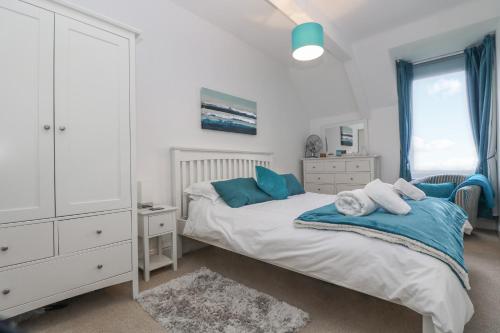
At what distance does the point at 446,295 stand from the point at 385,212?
0.67m

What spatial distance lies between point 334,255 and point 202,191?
1.52 meters

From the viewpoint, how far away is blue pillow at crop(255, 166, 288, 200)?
278 cm

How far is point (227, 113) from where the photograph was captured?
10.9 feet

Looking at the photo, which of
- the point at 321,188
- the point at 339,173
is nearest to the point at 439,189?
the point at 339,173

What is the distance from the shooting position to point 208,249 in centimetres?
294

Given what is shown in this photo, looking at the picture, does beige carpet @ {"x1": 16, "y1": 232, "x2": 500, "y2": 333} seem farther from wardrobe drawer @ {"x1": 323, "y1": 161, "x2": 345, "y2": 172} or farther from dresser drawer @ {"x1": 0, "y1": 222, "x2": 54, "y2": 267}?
wardrobe drawer @ {"x1": 323, "y1": 161, "x2": 345, "y2": 172}

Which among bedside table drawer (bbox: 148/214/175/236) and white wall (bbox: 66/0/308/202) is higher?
white wall (bbox: 66/0/308/202)

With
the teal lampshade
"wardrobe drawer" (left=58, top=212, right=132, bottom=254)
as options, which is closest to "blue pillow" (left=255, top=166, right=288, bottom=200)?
the teal lampshade

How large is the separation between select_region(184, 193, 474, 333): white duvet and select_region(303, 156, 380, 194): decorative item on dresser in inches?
85.9

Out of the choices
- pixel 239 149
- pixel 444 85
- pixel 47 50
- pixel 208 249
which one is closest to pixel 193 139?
pixel 239 149

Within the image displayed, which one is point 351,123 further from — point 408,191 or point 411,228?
point 411,228

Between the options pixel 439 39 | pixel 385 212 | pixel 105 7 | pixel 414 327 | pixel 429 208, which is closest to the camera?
pixel 414 327

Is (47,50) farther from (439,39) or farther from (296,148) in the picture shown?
A: (439,39)

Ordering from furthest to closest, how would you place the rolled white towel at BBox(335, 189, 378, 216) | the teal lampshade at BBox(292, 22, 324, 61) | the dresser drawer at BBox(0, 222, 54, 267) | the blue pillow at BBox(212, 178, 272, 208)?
the blue pillow at BBox(212, 178, 272, 208) < the teal lampshade at BBox(292, 22, 324, 61) < the rolled white towel at BBox(335, 189, 378, 216) < the dresser drawer at BBox(0, 222, 54, 267)
